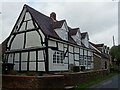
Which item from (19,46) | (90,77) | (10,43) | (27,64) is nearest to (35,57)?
(27,64)

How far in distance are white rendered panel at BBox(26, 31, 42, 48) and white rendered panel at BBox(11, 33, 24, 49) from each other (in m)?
1.08

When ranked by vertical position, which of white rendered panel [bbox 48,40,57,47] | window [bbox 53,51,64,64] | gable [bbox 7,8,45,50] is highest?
gable [bbox 7,8,45,50]

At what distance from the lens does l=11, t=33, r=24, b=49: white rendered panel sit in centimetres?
2412

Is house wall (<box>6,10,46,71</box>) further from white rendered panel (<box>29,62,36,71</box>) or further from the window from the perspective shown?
the window

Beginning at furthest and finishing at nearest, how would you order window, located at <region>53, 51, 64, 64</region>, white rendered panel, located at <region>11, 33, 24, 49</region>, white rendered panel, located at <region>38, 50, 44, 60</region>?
1. white rendered panel, located at <region>11, 33, 24, 49</region>
2. window, located at <region>53, 51, 64, 64</region>
3. white rendered panel, located at <region>38, 50, 44, 60</region>

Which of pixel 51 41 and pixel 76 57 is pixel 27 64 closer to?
pixel 51 41

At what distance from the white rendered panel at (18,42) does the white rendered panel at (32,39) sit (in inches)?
42.6

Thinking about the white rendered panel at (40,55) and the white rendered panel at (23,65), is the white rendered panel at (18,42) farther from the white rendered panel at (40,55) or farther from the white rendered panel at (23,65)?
the white rendered panel at (40,55)

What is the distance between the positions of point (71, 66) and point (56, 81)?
37.9 ft

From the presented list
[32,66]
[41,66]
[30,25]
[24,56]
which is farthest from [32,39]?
[41,66]

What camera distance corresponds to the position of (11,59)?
25062 mm

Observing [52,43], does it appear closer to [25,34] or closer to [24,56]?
[25,34]

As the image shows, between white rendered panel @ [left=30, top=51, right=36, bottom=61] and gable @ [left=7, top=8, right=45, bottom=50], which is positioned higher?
gable @ [left=7, top=8, right=45, bottom=50]

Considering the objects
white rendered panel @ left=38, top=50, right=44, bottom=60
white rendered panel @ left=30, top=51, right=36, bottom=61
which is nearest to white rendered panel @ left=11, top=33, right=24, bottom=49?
white rendered panel @ left=30, top=51, right=36, bottom=61
